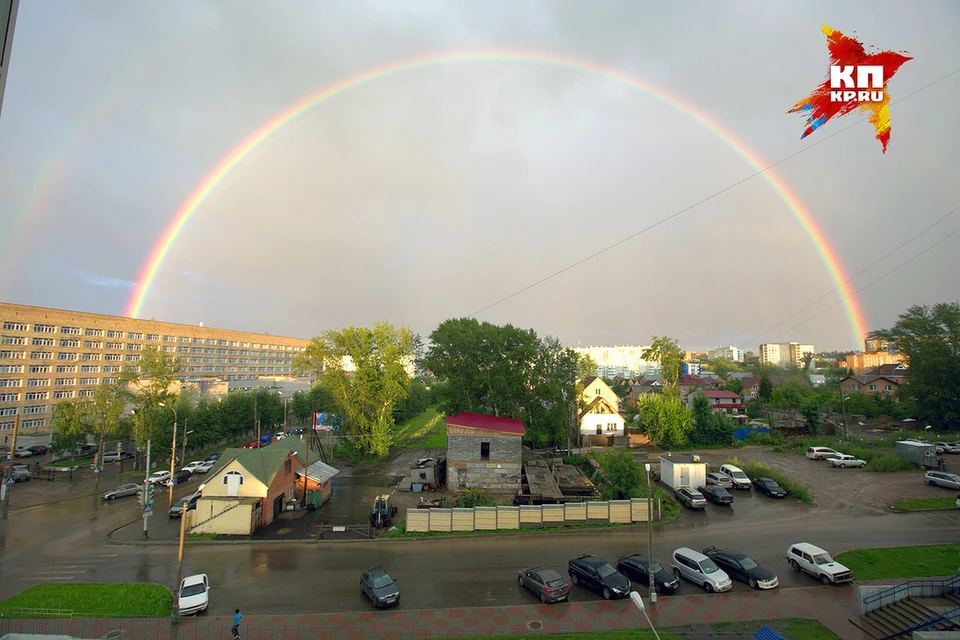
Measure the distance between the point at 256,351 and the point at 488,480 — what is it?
108 m

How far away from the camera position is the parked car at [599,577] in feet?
60.1

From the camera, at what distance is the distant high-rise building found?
4.44m

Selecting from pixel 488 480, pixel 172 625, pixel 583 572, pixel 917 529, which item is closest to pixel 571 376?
pixel 488 480

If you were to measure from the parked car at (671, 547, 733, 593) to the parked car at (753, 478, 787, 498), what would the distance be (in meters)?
17.1

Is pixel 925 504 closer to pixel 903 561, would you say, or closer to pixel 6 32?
pixel 903 561

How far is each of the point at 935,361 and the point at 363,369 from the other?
6920cm

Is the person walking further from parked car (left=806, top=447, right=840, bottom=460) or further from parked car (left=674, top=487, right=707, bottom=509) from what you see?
parked car (left=806, top=447, right=840, bottom=460)

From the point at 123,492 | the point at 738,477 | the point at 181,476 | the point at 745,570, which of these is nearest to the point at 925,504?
the point at 738,477

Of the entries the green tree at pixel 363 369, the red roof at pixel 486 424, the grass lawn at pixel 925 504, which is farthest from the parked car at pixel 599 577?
the green tree at pixel 363 369

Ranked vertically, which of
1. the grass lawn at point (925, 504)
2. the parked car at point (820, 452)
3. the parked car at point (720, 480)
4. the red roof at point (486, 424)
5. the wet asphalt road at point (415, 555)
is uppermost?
the red roof at point (486, 424)

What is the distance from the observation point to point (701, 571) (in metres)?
19.2

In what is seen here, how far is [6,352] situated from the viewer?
2437 inches

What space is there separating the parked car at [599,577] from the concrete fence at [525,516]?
740 cm

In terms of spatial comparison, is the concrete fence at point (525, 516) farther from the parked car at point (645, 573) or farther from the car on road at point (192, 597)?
the car on road at point (192, 597)
